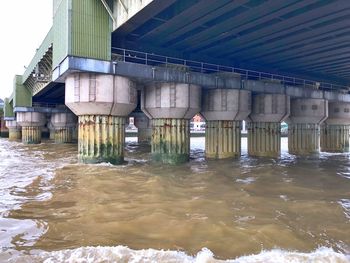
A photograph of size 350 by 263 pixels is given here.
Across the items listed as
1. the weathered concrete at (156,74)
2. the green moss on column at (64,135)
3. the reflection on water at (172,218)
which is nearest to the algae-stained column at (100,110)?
the weathered concrete at (156,74)

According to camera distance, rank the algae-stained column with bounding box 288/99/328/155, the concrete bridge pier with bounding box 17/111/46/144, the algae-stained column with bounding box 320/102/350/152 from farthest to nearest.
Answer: the concrete bridge pier with bounding box 17/111/46/144
the algae-stained column with bounding box 320/102/350/152
the algae-stained column with bounding box 288/99/328/155

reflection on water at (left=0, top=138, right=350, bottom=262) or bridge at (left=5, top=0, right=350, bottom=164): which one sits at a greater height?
bridge at (left=5, top=0, right=350, bottom=164)

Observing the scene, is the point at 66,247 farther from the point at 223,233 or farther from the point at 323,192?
the point at 323,192

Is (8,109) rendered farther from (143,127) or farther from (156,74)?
Answer: (156,74)

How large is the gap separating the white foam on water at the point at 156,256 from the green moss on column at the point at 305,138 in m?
28.1

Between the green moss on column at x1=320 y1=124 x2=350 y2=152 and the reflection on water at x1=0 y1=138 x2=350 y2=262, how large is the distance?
79.7 feet

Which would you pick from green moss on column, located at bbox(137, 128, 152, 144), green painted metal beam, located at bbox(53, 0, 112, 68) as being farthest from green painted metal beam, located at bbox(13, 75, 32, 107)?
green painted metal beam, located at bbox(53, 0, 112, 68)

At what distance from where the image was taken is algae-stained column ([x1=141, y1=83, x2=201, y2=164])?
22.1 metres

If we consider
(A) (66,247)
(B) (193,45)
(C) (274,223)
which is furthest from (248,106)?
(A) (66,247)

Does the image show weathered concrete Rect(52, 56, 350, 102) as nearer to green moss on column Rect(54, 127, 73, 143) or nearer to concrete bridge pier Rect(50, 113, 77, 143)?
concrete bridge pier Rect(50, 113, 77, 143)

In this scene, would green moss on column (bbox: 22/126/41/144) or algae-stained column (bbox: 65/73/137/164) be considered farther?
green moss on column (bbox: 22/126/41/144)

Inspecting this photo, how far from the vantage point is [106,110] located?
20.0 metres

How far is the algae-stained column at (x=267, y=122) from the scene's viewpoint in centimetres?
2809

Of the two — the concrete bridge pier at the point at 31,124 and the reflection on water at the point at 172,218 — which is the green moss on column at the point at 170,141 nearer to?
the reflection on water at the point at 172,218
